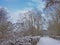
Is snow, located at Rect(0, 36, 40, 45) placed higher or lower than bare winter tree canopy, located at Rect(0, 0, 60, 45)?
lower

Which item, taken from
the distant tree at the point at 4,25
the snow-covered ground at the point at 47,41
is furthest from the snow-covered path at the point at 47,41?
the distant tree at the point at 4,25

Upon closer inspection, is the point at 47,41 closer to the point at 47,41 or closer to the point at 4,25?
the point at 47,41

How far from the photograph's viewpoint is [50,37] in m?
2.05

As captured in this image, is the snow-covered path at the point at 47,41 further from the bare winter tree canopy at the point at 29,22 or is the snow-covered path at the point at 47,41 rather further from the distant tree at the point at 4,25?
the distant tree at the point at 4,25

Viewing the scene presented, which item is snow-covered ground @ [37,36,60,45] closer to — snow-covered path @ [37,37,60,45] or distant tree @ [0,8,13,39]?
snow-covered path @ [37,37,60,45]

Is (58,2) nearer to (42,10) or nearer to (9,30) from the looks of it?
(42,10)

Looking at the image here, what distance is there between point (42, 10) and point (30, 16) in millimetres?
208

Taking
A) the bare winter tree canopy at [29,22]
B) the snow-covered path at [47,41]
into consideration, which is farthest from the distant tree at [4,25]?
the snow-covered path at [47,41]

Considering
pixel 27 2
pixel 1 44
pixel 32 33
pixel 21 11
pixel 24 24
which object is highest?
pixel 27 2

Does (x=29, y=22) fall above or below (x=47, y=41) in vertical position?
above

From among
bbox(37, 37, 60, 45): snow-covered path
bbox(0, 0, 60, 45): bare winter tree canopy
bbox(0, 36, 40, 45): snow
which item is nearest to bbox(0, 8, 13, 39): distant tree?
bbox(0, 0, 60, 45): bare winter tree canopy

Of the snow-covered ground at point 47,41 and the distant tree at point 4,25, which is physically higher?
the distant tree at point 4,25

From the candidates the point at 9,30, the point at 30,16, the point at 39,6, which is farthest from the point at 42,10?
the point at 9,30

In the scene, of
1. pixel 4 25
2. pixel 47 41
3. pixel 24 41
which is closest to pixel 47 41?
pixel 47 41
